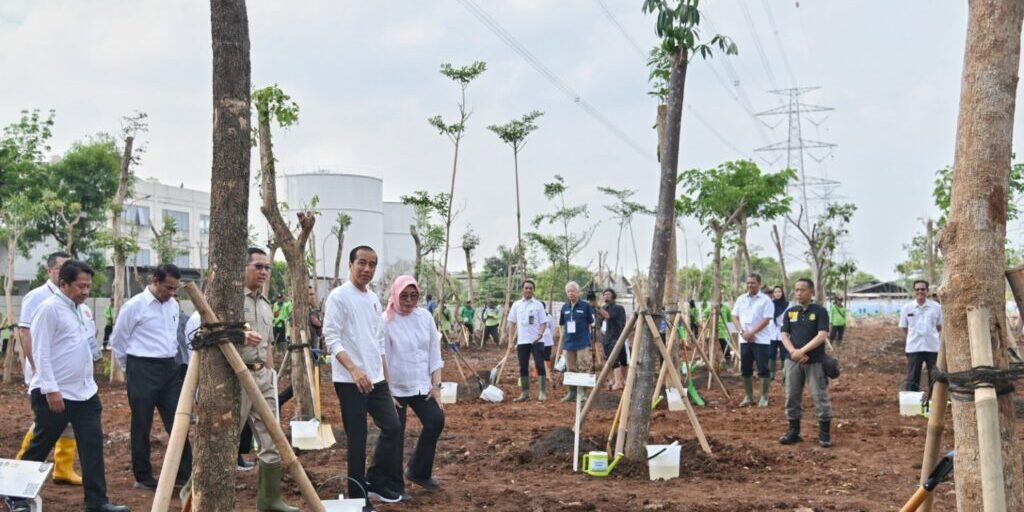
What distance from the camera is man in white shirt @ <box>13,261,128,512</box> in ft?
19.8

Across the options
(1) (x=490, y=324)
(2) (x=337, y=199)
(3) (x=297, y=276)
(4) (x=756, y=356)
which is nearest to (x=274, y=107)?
(3) (x=297, y=276)

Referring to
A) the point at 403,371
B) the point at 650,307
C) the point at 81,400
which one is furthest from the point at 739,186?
the point at 81,400

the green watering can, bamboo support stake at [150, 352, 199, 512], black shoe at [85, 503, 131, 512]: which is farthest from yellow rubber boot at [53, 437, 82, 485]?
the green watering can

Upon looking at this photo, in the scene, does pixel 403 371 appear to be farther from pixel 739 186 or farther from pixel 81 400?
pixel 739 186

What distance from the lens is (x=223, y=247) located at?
416 cm

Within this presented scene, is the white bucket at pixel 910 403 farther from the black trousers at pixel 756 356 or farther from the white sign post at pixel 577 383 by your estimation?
the white sign post at pixel 577 383

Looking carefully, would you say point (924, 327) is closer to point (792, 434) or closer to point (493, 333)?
point (792, 434)

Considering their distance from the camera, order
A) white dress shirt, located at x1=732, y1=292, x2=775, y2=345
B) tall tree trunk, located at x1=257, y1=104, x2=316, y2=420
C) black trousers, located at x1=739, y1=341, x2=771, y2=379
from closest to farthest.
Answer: tall tree trunk, located at x1=257, y1=104, x2=316, y2=420 → white dress shirt, located at x1=732, y1=292, x2=775, y2=345 → black trousers, located at x1=739, y1=341, x2=771, y2=379

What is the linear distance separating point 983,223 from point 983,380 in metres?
0.64

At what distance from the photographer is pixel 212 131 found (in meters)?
4.22

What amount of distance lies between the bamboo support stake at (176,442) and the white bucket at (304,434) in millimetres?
4462

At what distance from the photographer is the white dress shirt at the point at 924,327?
1155 centimetres

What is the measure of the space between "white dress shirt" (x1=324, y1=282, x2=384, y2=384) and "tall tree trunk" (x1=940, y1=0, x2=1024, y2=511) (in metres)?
→ 3.82

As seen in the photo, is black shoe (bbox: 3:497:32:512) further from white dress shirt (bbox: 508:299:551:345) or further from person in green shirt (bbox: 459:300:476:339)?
person in green shirt (bbox: 459:300:476:339)
